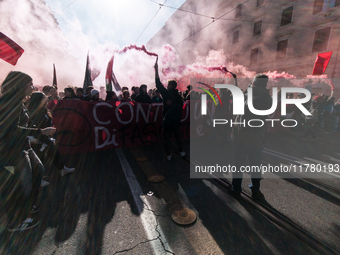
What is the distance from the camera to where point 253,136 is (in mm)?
2752

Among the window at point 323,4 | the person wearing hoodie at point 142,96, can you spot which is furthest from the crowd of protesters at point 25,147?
the window at point 323,4

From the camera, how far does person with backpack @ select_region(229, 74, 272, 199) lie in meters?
2.64

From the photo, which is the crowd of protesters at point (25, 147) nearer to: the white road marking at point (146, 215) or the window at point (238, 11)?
the white road marking at point (146, 215)

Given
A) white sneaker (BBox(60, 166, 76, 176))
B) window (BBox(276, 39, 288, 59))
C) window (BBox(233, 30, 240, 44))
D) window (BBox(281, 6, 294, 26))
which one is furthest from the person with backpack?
window (BBox(233, 30, 240, 44))

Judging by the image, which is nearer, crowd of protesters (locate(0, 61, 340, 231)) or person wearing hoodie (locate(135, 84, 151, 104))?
crowd of protesters (locate(0, 61, 340, 231))

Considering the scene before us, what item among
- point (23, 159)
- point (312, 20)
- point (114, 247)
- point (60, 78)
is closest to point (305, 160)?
point (114, 247)

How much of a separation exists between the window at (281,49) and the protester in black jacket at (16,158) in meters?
26.1

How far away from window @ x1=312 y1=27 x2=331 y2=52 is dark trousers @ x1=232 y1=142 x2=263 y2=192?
73.1 ft

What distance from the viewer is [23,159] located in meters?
1.91

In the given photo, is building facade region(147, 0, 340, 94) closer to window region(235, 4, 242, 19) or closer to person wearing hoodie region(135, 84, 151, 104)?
window region(235, 4, 242, 19)

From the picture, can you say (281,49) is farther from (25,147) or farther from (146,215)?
(25,147)

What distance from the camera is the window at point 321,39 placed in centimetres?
1745

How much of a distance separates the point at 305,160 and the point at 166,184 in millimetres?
3970

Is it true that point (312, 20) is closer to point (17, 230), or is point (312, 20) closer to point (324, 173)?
point (324, 173)
